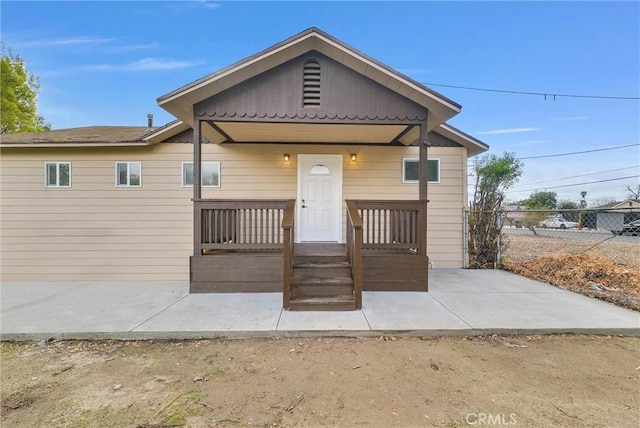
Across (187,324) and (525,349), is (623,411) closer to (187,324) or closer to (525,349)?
(525,349)

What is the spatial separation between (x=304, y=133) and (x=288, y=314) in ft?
11.6

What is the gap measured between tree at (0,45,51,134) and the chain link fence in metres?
16.6

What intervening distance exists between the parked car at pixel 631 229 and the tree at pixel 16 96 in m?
19.1

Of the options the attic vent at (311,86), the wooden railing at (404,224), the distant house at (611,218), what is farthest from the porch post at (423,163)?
the distant house at (611,218)

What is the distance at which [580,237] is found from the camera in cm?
651

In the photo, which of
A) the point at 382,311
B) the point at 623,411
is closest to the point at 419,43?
the point at 382,311

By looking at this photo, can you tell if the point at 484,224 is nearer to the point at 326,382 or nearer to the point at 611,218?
the point at 611,218

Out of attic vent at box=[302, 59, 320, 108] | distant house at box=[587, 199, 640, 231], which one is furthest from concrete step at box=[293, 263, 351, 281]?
distant house at box=[587, 199, 640, 231]

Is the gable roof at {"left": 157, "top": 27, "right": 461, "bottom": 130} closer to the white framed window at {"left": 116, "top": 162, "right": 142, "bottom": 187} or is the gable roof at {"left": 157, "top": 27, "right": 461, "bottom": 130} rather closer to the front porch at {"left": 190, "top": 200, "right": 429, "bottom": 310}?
the front porch at {"left": 190, "top": 200, "right": 429, "bottom": 310}

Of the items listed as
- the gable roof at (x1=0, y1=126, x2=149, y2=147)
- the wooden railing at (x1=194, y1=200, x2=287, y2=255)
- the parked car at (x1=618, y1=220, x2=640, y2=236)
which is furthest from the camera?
the gable roof at (x1=0, y1=126, x2=149, y2=147)

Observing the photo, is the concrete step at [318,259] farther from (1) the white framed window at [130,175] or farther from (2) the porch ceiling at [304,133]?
(1) the white framed window at [130,175]

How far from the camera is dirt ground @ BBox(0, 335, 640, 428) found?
191 cm

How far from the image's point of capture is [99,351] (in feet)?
9.55

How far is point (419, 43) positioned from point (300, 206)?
35.2 ft
